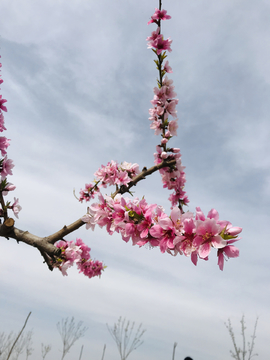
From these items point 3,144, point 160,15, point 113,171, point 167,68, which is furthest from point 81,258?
point 160,15

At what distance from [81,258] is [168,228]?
13.1 feet

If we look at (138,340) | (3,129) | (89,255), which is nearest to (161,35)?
(3,129)

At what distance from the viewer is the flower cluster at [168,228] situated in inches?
53.6

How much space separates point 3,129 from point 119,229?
1786 mm

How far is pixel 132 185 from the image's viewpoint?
11.0 ft

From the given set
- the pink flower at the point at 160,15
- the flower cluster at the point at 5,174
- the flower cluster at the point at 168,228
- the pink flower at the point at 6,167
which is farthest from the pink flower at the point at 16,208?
the pink flower at the point at 160,15

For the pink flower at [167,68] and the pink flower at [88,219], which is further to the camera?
the pink flower at [167,68]

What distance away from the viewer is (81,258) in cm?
507

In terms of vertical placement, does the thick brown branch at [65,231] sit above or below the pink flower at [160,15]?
below

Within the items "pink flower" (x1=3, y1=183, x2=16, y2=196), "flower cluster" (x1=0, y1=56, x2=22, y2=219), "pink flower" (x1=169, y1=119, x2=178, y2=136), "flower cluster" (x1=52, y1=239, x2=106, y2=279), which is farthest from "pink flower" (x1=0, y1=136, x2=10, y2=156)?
"pink flower" (x1=169, y1=119, x2=178, y2=136)

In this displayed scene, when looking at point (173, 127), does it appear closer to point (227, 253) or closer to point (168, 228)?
point (168, 228)

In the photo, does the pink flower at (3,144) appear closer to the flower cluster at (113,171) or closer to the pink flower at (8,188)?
the pink flower at (8,188)

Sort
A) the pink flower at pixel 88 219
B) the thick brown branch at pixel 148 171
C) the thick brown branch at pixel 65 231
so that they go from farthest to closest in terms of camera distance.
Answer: the thick brown branch at pixel 148 171 < the thick brown branch at pixel 65 231 < the pink flower at pixel 88 219

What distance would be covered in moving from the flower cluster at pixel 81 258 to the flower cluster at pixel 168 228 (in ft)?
6.84
